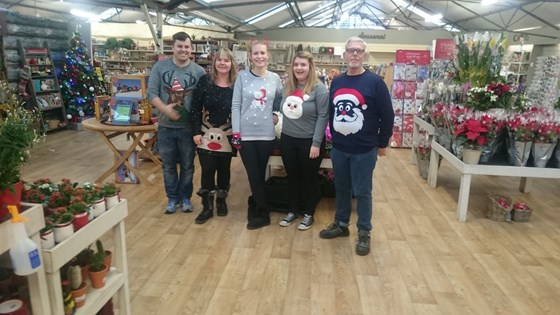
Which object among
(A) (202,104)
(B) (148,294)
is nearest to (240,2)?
(A) (202,104)

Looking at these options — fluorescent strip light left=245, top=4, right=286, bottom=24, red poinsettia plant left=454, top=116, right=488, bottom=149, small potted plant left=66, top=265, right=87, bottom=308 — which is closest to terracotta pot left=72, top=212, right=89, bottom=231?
small potted plant left=66, top=265, right=87, bottom=308

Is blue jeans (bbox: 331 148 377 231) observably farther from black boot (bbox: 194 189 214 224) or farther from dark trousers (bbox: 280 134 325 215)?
black boot (bbox: 194 189 214 224)

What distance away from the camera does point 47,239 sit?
1460 millimetres

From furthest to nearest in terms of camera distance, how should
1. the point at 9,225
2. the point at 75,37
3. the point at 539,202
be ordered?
the point at 75,37 < the point at 539,202 < the point at 9,225

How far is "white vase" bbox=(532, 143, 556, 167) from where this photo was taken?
343cm

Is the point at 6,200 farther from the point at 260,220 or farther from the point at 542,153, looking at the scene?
the point at 542,153

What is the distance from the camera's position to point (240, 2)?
8609 millimetres

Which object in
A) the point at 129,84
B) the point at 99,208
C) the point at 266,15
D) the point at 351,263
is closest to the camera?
the point at 99,208

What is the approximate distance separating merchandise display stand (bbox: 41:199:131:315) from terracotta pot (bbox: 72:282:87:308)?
2 cm

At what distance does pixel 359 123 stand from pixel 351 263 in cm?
98

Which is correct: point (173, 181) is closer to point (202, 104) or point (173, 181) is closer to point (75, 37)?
point (202, 104)

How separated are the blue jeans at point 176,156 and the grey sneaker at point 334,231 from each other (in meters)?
1.30

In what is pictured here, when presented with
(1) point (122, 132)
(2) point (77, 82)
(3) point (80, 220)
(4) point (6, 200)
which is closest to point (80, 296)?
(3) point (80, 220)

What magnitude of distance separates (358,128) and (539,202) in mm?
2670
